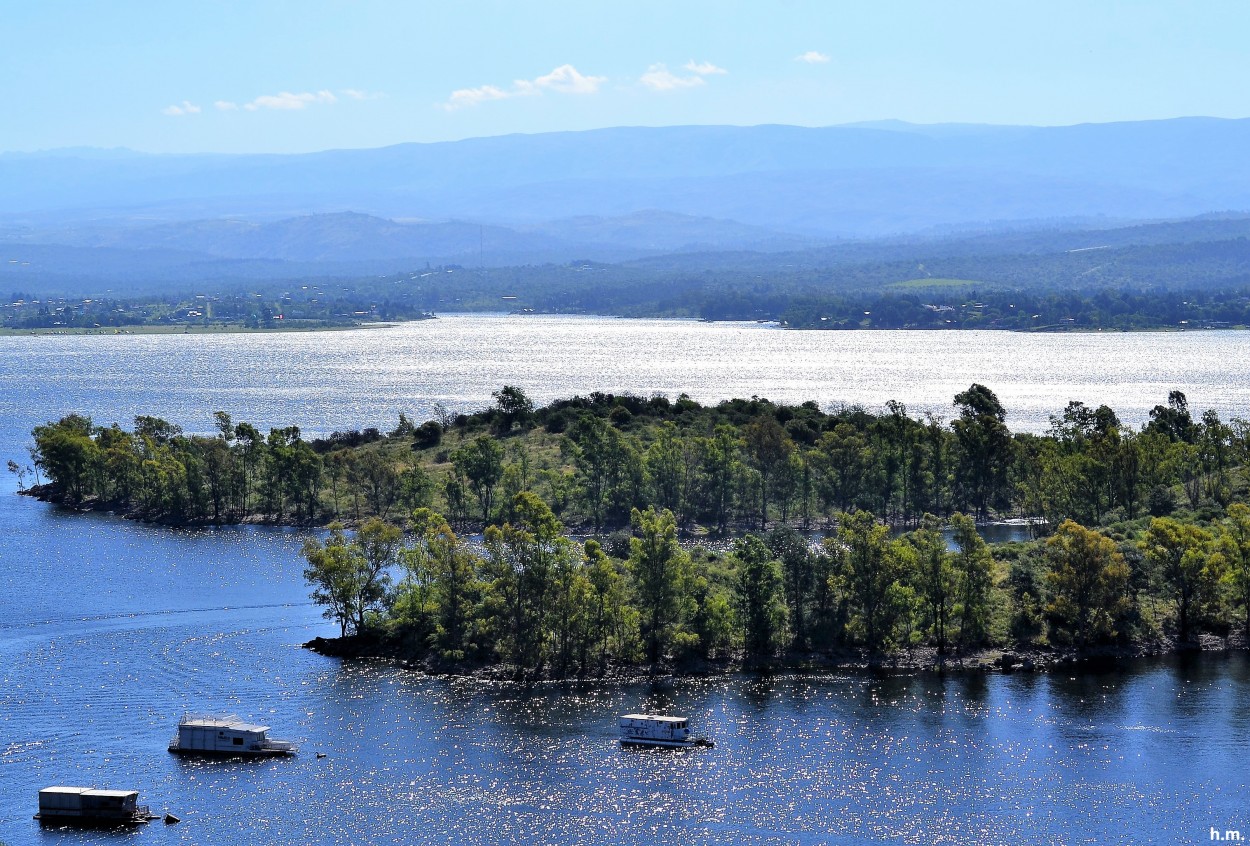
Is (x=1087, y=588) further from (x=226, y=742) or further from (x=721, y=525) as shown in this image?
(x=226, y=742)

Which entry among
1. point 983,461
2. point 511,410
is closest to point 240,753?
point 983,461

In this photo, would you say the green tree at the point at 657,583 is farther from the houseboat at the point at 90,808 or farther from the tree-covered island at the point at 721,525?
the houseboat at the point at 90,808

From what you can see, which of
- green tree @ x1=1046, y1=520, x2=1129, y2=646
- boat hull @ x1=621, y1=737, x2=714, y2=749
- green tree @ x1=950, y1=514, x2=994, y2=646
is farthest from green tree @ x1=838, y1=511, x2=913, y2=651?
boat hull @ x1=621, y1=737, x2=714, y2=749

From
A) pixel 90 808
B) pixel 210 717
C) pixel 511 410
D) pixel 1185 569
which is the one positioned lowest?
pixel 90 808

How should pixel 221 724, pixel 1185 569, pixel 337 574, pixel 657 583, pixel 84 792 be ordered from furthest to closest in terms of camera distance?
pixel 337 574 → pixel 1185 569 → pixel 657 583 → pixel 221 724 → pixel 84 792

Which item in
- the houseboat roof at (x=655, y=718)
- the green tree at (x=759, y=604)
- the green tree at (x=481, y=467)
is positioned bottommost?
the houseboat roof at (x=655, y=718)

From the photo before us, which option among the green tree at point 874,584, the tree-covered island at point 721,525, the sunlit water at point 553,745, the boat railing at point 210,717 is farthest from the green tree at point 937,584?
the boat railing at point 210,717
